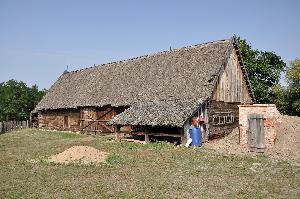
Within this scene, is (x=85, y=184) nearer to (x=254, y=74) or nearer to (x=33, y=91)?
(x=254, y=74)

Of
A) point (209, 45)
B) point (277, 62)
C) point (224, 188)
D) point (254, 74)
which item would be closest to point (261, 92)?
point (254, 74)

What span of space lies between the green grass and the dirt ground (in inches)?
57.8

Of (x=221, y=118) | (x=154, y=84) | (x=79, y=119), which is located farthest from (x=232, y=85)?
(x=79, y=119)

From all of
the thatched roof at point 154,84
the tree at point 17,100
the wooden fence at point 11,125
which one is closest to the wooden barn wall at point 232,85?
the thatched roof at point 154,84

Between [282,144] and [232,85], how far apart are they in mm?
8077

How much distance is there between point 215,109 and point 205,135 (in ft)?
7.52

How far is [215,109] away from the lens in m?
25.0

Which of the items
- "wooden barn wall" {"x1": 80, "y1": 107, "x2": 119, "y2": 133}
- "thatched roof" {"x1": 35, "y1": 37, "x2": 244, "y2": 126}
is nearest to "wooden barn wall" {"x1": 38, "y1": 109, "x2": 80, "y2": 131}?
"thatched roof" {"x1": 35, "y1": 37, "x2": 244, "y2": 126}

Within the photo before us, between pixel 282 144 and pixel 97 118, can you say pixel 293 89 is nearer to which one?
pixel 282 144

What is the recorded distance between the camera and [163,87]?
90.3ft

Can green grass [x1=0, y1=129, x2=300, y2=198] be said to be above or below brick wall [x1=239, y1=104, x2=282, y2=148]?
below

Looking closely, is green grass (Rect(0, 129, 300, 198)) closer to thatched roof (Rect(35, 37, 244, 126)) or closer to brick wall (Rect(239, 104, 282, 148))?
brick wall (Rect(239, 104, 282, 148))

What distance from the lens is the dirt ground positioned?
59.9 ft

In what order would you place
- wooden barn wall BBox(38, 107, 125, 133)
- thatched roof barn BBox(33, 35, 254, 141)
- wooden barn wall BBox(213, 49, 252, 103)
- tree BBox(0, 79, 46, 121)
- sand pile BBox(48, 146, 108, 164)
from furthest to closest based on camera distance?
tree BBox(0, 79, 46, 121) < wooden barn wall BBox(38, 107, 125, 133) < wooden barn wall BBox(213, 49, 252, 103) < thatched roof barn BBox(33, 35, 254, 141) < sand pile BBox(48, 146, 108, 164)
